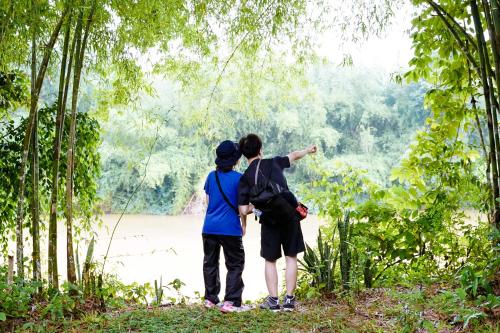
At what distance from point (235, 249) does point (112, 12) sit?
1.95 m

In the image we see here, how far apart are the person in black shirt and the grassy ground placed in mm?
173

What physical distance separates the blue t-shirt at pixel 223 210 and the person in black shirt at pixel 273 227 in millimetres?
69

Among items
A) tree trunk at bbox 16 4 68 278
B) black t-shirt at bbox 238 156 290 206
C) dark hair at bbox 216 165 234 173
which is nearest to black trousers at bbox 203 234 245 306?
black t-shirt at bbox 238 156 290 206

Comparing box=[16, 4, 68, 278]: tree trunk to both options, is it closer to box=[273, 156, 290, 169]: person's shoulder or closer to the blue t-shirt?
the blue t-shirt

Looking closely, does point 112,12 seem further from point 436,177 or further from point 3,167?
point 436,177

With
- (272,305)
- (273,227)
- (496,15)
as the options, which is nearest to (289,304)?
(272,305)

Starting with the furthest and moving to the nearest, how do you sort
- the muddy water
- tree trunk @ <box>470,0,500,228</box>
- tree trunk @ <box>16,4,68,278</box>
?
the muddy water
tree trunk @ <box>16,4,68,278</box>
tree trunk @ <box>470,0,500,228</box>

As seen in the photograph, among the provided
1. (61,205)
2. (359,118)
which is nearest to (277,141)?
(359,118)

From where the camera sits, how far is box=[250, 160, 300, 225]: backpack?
2.98 metres

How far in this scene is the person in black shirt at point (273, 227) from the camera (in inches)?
120

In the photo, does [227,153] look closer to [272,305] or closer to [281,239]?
[281,239]

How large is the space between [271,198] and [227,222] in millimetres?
322

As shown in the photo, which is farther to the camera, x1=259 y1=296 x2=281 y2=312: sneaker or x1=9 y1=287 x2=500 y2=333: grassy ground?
x1=259 y1=296 x2=281 y2=312: sneaker

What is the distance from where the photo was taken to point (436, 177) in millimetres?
3865
